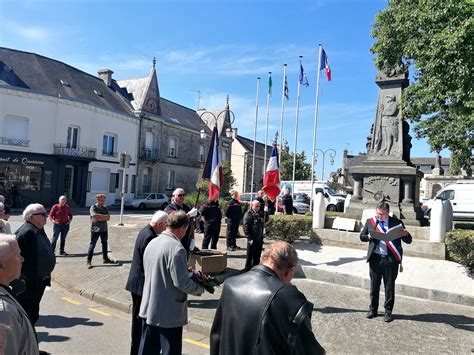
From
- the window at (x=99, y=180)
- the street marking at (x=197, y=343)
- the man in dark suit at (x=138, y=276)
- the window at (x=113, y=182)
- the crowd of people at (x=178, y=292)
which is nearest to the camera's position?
the crowd of people at (x=178, y=292)

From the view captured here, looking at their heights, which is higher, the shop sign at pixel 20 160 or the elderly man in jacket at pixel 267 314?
the shop sign at pixel 20 160

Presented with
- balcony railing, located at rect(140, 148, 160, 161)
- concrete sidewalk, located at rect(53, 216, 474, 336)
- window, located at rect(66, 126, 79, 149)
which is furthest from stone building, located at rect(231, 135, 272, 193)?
concrete sidewalk, located at rect(53, 216, 474, 336)

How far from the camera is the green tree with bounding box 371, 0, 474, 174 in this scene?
28.7ft

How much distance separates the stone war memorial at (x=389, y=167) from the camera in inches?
475

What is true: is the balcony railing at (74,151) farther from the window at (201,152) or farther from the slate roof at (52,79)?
the window at (201,152)

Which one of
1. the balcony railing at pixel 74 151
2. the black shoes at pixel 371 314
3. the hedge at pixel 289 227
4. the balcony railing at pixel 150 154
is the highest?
the balcony railing at pixel 150 154

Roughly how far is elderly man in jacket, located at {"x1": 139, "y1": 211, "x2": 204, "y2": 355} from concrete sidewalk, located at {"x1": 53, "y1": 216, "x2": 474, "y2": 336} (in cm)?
218

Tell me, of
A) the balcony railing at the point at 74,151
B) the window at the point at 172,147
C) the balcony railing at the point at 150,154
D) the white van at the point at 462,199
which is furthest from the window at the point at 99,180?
the white van at the point at 462,199

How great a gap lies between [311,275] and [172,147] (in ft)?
104

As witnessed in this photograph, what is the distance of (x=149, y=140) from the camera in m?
36.5

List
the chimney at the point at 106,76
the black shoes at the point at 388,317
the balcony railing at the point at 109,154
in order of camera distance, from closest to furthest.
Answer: the black shoes at the point at 388,317
the balcony railing at the point at 109,154
the chimney at the point at 106,76

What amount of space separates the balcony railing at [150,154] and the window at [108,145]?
9.83 feet

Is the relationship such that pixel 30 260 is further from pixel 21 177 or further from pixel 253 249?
pixel 21 177

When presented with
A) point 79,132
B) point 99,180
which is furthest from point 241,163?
point 79,132
